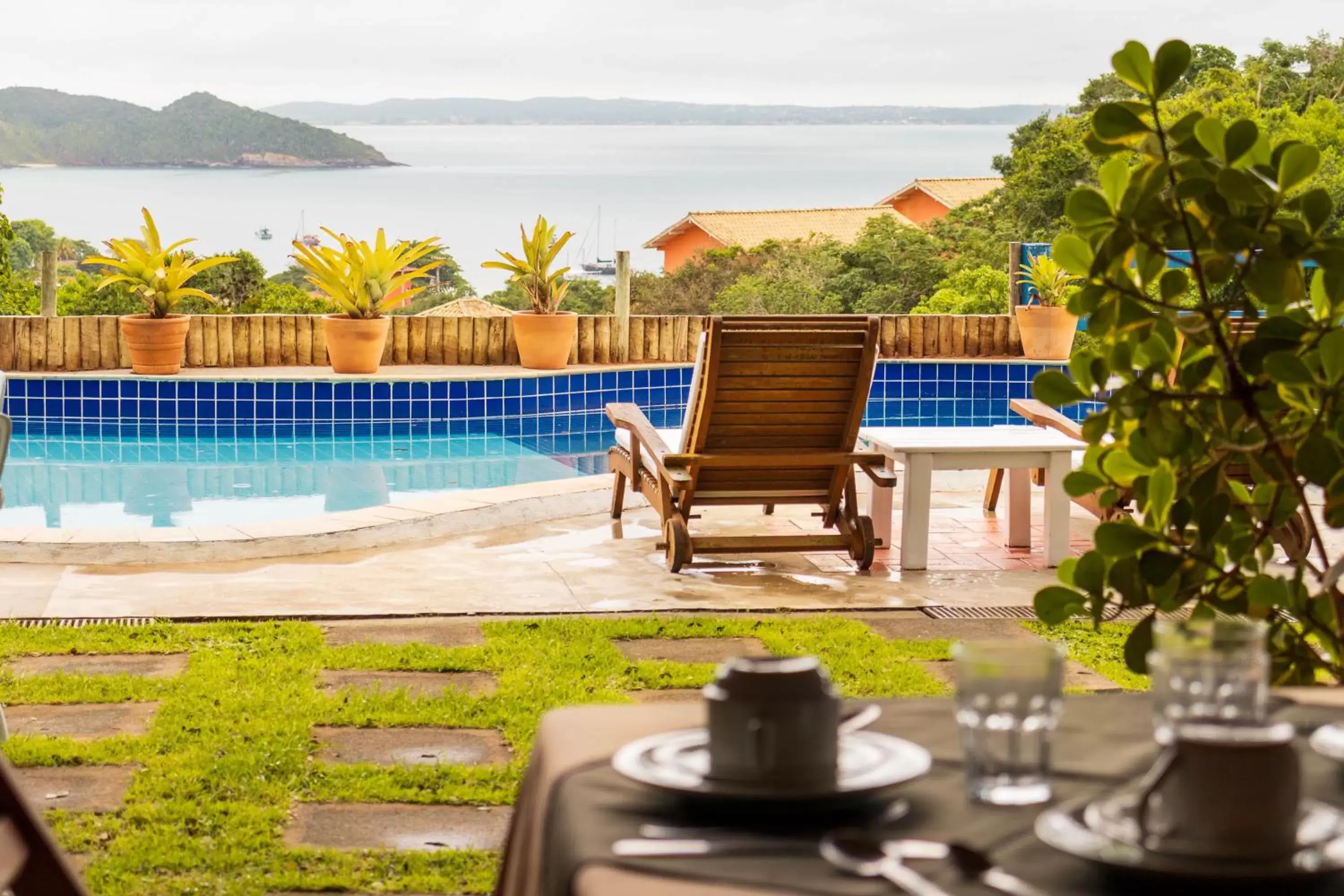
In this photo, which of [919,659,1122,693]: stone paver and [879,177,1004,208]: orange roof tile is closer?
[919,659,1122,693]: stone paver

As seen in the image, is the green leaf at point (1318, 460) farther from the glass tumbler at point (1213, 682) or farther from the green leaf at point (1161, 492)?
the glass tumbler at point (1213, 682)

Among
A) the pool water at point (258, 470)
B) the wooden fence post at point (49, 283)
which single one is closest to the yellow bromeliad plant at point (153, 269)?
the wooden fence post at point (49, 283)

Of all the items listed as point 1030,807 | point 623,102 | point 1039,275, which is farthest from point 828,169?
point 1030,807

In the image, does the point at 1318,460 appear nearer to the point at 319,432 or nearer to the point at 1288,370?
the point at 1288,370

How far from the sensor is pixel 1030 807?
4.14 ft

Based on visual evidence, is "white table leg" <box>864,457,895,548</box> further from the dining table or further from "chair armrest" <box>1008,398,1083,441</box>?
the dining table

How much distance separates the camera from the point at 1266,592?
1772 mm

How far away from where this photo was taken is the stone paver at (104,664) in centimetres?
411

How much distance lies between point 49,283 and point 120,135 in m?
38.8

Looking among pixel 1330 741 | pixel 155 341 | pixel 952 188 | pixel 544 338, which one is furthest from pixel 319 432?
pixel 952 188

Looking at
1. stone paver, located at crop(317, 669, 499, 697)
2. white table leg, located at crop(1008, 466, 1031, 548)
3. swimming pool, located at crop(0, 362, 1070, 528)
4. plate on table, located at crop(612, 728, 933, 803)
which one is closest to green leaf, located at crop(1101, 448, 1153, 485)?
plate on table, located at crop(612, 728, 933, 803)

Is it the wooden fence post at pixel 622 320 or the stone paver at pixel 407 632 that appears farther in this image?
the wooden fence post at pixel 622 320

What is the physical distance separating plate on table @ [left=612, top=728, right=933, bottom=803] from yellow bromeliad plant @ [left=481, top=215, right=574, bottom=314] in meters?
10.6

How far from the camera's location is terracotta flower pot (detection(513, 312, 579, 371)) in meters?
12.0
